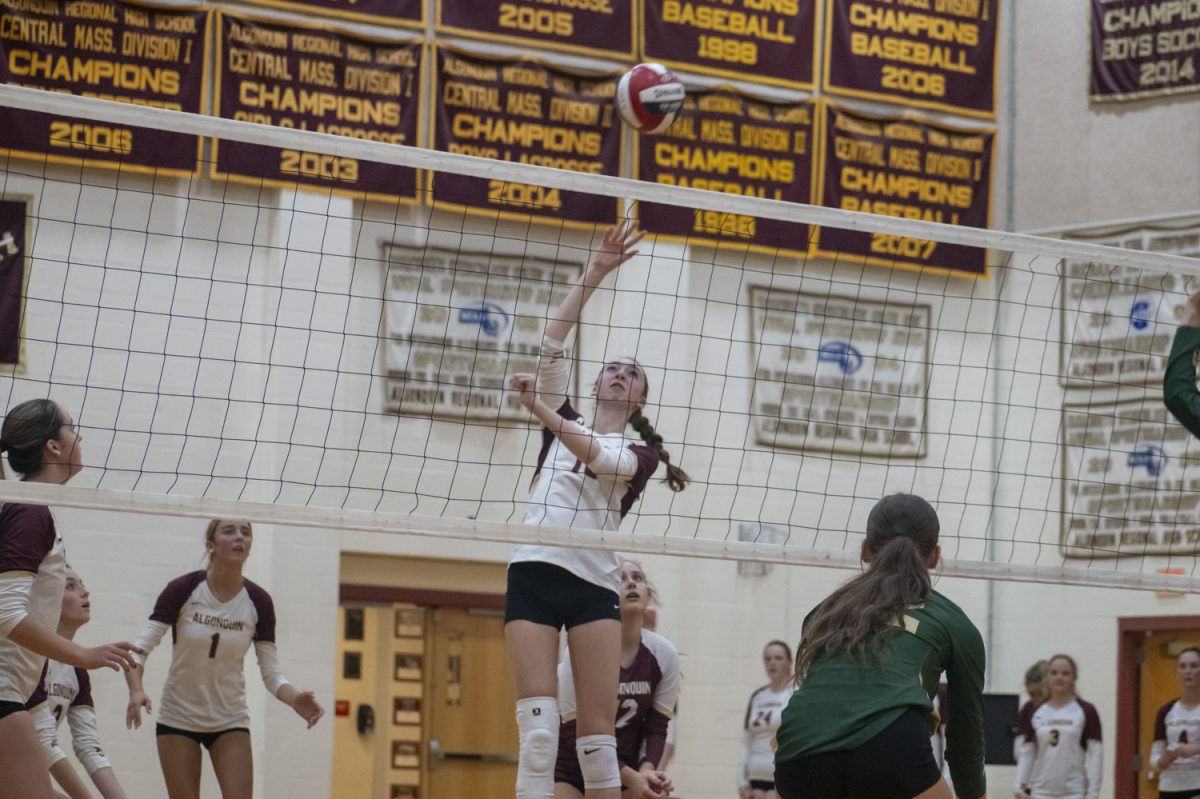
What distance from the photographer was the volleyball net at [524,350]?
10.2 metres

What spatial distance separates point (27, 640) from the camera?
460cm

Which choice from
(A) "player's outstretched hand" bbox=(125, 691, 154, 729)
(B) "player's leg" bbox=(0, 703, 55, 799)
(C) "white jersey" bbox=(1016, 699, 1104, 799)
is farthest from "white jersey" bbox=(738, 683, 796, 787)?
(B) "player's leg" bbox=(0, 703, 55, 799)

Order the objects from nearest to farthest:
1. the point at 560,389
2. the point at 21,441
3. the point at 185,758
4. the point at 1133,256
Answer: the point at 21,441 → the point at 560,389 → the point at 1133,256 → the point at 185,758

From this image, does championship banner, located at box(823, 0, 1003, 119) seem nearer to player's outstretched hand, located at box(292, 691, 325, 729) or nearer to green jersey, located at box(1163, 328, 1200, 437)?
player's outstretched hand, located at box(292, 691, 325, 729)

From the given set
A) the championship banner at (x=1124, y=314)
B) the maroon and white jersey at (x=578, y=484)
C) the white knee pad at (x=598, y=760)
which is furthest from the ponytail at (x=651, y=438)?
the championship banner at (x=1124, y=314)

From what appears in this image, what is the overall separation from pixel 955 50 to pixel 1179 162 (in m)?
1.95

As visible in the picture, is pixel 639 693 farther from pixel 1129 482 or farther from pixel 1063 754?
pixel 1129 482

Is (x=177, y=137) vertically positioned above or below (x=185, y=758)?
above

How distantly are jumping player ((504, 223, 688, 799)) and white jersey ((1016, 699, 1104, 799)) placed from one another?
6464mm

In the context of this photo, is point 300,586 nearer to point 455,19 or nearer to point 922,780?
point 455,19

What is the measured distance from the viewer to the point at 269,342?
34.8ft

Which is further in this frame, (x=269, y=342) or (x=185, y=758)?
(x=269, y=342)

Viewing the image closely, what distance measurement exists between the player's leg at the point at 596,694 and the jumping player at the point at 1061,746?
654cm

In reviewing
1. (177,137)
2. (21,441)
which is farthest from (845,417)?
(21,441)
